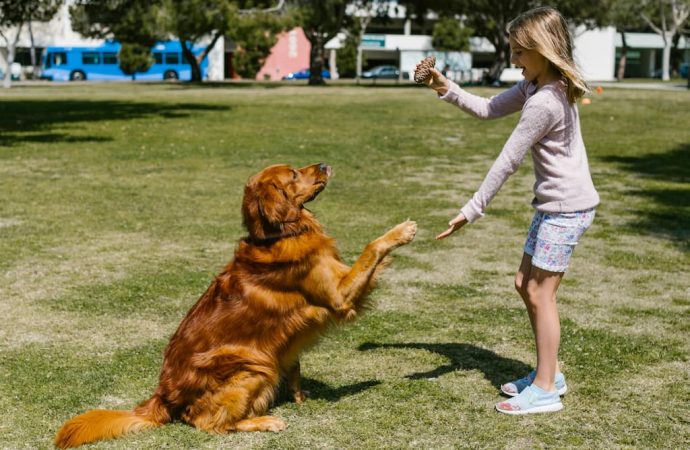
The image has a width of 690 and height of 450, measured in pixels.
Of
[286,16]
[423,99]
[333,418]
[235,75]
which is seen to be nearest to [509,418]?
[333,418]

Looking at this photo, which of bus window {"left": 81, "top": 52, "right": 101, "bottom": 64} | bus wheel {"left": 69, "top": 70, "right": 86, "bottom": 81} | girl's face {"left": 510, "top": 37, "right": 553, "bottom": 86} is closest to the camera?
girl's face {"left": 510, "top": 37, "right": 553, "bottom": 86}

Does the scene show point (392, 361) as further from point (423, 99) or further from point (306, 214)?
point (423, 99)

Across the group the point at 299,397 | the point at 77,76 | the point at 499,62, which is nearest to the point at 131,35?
the point at 77,76

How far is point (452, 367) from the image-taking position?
218 inches

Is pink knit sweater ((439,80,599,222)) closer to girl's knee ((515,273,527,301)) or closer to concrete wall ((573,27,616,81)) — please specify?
girl's knee ((515,273,527,301))

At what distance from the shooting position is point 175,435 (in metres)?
4.39

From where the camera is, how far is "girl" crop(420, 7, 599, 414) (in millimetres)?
4391

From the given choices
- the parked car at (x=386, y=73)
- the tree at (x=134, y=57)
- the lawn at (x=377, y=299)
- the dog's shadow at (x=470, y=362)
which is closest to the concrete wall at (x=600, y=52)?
the parked car at (x=386, y=73)

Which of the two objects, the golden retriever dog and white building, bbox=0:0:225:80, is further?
white building, bbox=0:0:225:80

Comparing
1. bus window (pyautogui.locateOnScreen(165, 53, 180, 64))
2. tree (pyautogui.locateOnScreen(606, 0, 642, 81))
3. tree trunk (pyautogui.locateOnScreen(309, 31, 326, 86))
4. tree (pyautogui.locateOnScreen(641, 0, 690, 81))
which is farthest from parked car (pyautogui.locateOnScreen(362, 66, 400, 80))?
tree trunk (pyautogui.locateOnScreen(309, 31, 326, 86))

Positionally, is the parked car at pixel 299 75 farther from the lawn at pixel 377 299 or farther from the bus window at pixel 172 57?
the lawn at pixel 377 299

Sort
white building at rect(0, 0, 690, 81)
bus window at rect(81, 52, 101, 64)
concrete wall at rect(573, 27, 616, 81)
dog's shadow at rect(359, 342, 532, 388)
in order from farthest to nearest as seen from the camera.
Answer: concrete wall at rect(573, 27, 616, 81) → white building at rect(0, 0, 690, 81) → bus window at rect(81, 52, 101, 64) → dog's shadow at rect(359, 342, 532, 388)

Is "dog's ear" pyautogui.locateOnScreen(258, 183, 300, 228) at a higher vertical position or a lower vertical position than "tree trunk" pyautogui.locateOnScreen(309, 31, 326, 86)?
lower

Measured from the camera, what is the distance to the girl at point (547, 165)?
4.39 m
